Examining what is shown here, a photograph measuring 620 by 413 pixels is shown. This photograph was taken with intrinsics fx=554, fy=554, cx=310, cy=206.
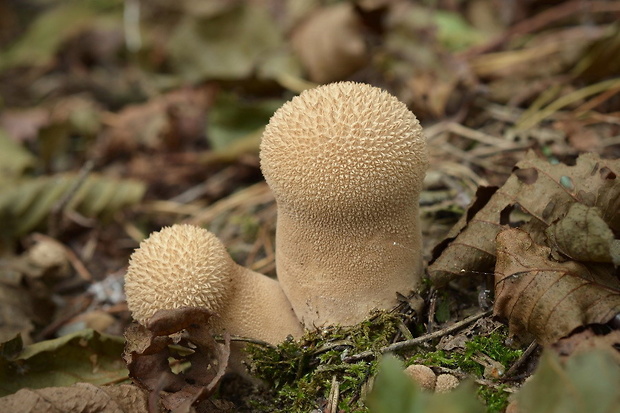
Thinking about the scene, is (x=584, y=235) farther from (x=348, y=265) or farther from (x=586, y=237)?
(x=348, y=265)

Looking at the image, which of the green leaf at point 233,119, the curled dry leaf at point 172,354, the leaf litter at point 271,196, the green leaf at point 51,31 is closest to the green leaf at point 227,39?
the leaf litter at point 271,196

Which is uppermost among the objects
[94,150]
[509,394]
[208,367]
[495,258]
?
[495,258]

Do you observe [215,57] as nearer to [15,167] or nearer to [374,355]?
[15,167]

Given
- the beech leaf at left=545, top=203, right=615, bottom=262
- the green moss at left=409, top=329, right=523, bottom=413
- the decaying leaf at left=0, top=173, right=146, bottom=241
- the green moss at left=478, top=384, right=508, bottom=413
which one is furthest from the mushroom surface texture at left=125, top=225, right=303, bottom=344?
the decaying leaf at left=0, top=173, right=146, bottom=241

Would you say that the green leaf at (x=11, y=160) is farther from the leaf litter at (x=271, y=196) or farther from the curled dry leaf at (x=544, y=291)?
the curled dry leaf at (x=544, y=291)

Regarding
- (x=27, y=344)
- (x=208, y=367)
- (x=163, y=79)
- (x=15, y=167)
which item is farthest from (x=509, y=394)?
(x=163, y=79)
